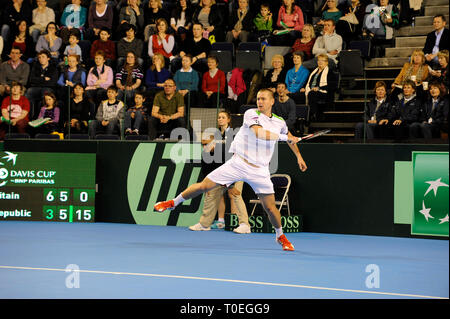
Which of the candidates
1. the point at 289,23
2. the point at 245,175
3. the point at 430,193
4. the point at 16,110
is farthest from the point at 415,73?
the point at 16,110

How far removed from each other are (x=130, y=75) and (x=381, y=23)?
19.7 ft

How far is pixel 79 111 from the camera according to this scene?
1612 cm

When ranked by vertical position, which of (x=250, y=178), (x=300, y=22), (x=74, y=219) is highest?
(x=300, y=22)

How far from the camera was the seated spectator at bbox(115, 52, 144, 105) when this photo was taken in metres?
17.0

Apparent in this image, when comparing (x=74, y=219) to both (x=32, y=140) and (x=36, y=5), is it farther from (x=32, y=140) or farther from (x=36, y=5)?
(x=36, y=5)

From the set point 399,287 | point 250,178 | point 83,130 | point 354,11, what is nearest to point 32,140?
point 83,130

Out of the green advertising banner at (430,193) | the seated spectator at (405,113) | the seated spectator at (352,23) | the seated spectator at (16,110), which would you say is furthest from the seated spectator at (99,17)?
the green advertising banner at (430,193)

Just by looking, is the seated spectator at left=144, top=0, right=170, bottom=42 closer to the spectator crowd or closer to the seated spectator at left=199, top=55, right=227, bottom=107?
the spectator crowd

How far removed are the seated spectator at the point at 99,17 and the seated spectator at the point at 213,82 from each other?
4.67 meters

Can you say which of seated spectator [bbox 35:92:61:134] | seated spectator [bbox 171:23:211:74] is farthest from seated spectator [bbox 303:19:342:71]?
seated spectator [bbox 35:92:61:134]

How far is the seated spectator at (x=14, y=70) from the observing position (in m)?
18.2

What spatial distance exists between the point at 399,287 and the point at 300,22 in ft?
36.2

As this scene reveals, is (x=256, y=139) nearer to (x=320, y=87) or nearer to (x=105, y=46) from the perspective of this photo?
(x=320, y=87)

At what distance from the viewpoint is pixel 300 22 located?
58.3 feet
